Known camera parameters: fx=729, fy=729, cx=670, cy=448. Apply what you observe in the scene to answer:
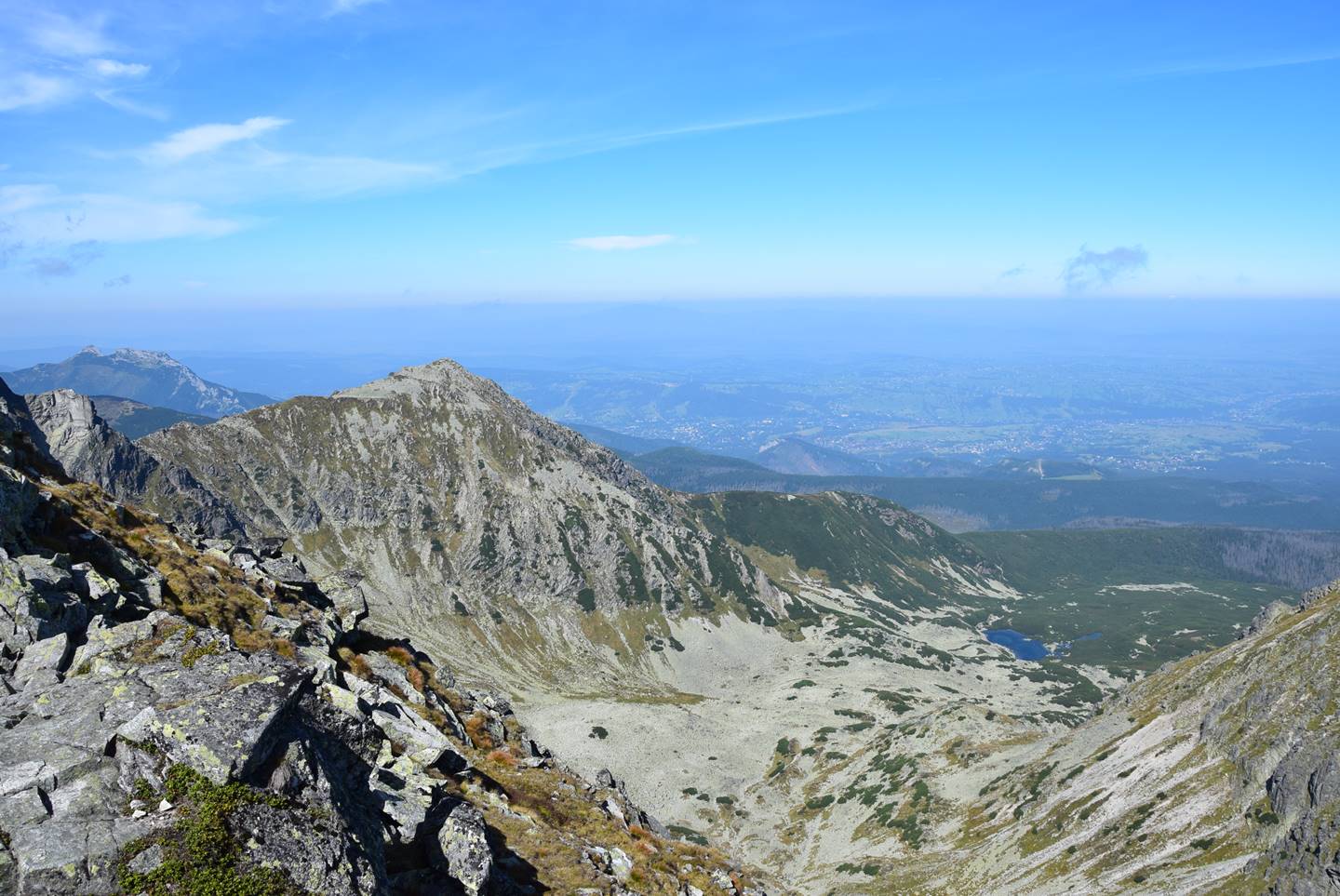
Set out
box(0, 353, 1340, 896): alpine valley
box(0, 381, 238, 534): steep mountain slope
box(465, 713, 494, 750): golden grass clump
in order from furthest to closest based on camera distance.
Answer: box(0, 381, 238, 534): steep mountain slope < box(465, 713, 494, 750): golden grass clump < box(0, 353, 1340, 896): alpine valley

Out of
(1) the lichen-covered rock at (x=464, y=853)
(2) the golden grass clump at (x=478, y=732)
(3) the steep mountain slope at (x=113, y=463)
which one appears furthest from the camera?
(3) the steep mountain slope at (x=113, y=463)

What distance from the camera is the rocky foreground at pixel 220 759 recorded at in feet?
53.0

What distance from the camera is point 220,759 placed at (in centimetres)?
1719

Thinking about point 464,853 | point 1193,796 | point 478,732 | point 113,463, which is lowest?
point 1193,796

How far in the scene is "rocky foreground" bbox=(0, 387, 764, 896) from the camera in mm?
16156

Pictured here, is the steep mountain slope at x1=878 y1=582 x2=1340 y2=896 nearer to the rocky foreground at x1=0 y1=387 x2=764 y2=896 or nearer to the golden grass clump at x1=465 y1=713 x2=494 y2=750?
the rocky foreground at x1=0 y1=387 x2=764 y2=896

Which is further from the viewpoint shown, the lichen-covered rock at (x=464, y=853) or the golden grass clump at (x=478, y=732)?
the golden grass clump at (x=478, y=732)

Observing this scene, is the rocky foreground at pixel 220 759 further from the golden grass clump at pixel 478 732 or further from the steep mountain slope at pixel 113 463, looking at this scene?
the steep mountain slope at pixel 113 463

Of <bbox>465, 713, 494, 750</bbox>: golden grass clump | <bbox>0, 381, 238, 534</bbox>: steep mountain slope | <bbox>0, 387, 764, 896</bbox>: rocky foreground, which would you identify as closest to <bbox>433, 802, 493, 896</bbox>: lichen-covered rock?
<bbox>0, 387, 764, 896</bbox>: rocky foreground

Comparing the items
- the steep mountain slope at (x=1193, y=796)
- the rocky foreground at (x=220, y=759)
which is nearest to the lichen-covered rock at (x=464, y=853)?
the rocky foreground at (x=220, y=759)

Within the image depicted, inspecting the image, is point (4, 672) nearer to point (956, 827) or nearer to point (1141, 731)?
point (956, 827)

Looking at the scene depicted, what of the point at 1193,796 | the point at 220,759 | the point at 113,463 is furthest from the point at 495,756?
the point at 113,463

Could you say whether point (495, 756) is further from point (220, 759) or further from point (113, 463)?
point (113, 463)

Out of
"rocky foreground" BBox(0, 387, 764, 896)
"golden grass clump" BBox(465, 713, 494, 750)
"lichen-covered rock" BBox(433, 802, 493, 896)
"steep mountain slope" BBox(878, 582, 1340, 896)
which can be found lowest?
"steep mountain slope" BBox(878, 582, 1340, 896)
